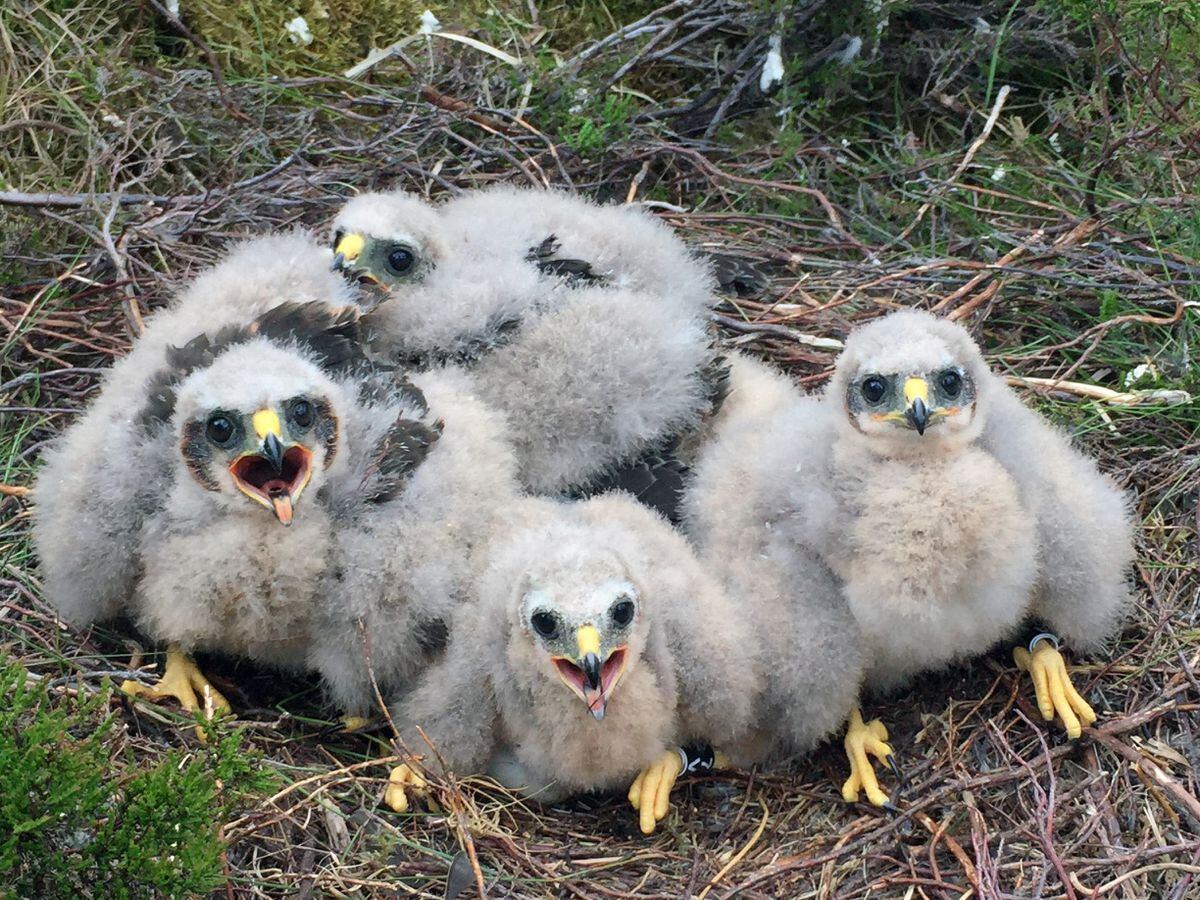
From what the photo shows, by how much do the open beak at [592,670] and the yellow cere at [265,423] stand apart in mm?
845

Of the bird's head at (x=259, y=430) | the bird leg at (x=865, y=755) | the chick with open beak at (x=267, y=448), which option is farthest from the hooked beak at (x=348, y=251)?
the bird leg at (x=865, y=755)

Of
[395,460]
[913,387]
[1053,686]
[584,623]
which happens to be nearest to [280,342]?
[395,460]

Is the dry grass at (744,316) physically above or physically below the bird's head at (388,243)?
below

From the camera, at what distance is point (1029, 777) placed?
345 centimetres

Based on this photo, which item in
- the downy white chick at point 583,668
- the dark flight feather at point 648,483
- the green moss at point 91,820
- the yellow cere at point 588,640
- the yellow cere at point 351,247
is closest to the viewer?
the green moss at point 91,820

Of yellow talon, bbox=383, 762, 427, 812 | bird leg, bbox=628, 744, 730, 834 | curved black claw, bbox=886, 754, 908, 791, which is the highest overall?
yellow talon, bbox=383, 762, 427, 812

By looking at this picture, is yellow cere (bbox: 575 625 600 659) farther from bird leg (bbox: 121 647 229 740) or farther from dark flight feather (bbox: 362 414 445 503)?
bird leg (bbox: 121 647 229 740)

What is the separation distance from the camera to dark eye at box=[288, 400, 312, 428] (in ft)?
11.1

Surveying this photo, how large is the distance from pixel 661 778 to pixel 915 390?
1161 millimetres

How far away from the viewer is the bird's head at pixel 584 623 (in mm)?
3186

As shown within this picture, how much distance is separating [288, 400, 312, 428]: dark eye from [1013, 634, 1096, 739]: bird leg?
1.94m

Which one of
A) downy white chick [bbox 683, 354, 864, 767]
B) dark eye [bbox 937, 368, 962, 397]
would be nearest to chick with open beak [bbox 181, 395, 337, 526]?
downy white chick [bbox 683, 354, 864, 767]

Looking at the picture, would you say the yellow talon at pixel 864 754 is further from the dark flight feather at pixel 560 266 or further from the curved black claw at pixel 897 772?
the dark flight feather at pixel 560 266

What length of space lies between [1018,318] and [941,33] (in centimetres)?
153
